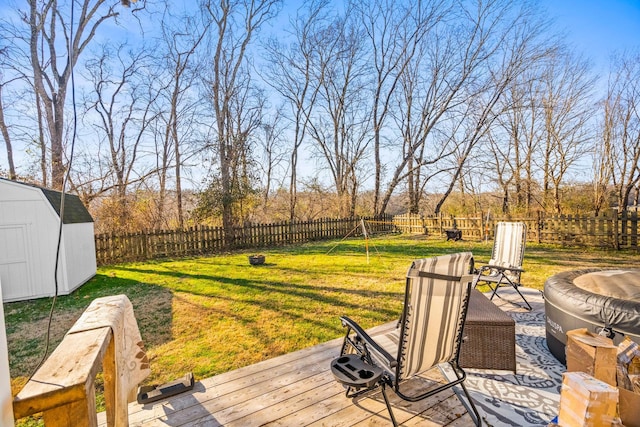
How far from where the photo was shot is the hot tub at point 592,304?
2.31 m

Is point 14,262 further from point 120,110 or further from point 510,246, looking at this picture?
point 120,110

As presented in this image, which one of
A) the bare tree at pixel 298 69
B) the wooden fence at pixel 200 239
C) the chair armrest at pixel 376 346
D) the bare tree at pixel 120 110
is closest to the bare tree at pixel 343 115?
the bare tree at pixel 298 69

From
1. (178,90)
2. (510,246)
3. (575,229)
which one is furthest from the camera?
(178,90)

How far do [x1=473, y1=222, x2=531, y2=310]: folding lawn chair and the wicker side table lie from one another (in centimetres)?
192

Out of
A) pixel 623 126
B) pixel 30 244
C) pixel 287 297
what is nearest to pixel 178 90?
pixel 30 244

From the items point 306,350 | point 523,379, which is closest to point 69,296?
point 306,350

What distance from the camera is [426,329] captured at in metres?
1.86

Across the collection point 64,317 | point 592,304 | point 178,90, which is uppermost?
point 178,90

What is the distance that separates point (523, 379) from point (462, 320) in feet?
3.86

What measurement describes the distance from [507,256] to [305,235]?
9728 millimetres

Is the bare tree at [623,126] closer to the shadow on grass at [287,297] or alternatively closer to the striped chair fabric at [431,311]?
the shadow on grass at [287,297]

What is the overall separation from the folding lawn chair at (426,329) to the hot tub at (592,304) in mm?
1419

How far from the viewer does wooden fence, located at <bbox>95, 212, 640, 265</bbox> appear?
28.7ft

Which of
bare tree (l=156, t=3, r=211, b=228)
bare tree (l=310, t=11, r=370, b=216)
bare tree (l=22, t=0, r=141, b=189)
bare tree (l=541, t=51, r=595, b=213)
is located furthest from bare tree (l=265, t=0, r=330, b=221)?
bare tree (l=541, t=51, r=595, b=213)
